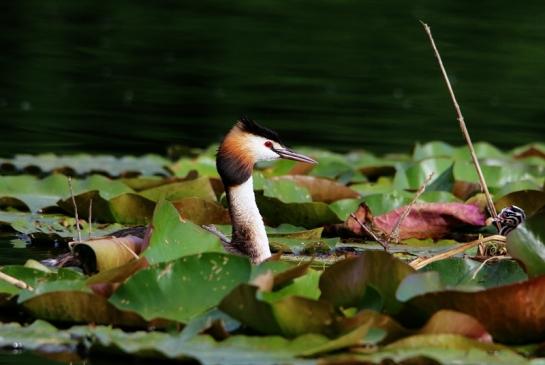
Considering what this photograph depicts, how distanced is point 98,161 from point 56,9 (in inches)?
402

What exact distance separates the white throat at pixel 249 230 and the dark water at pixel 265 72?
4428 millimetres

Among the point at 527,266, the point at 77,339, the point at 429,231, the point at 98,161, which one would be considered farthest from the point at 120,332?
the point at 98,161

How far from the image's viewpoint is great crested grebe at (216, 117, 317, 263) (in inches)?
241

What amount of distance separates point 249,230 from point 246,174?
354mm

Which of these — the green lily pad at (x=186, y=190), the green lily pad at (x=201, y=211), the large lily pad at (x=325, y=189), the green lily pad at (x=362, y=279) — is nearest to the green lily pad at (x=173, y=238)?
the green lily pad at (x=362, y=279)

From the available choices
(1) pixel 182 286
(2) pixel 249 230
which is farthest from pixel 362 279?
(2) pixel 249 230

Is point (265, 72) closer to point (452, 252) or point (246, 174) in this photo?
point (246, 174)

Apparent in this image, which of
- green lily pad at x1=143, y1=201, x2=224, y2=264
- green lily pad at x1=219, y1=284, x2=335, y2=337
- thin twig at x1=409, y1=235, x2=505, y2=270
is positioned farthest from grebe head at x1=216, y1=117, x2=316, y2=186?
green lily pad at x1=219, y1=284, x2=335, y2=337

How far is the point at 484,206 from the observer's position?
299 inches

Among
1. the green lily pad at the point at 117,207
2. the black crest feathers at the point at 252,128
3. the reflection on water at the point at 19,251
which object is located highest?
the black crest feathers at the point at 252,128

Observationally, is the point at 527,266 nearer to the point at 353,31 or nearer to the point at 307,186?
the point at 307,186

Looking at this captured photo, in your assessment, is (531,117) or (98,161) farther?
(531,117)

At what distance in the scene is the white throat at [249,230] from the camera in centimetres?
609

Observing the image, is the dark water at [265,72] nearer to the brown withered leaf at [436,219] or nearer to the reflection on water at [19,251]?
the reflection on water at [19,251]
